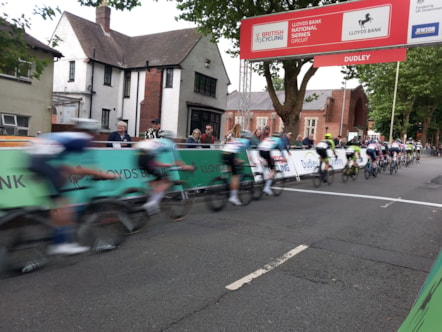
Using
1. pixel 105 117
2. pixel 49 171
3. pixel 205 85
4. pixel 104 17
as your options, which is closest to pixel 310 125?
pixel 205 85

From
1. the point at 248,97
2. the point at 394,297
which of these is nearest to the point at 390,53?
the point at 248,97

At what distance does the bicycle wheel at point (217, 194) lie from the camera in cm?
827

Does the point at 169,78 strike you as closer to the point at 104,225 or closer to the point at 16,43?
the point at 16,43

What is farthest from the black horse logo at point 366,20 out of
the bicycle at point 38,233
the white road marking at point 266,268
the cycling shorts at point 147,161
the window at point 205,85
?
the window at point 205,85

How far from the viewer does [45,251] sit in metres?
4.50

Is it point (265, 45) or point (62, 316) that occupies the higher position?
point (265, 45)

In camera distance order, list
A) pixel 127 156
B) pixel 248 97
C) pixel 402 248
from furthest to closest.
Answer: pixel 248 97 < pixel 127 156 < pixel 402 248

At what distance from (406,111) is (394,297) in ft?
162

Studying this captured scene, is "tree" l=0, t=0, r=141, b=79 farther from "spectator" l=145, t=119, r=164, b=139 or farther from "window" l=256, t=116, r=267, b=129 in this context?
"window" l=256, t=116, r=267, b=129

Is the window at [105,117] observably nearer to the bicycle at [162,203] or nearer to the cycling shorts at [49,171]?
the bicycle at [162,203]

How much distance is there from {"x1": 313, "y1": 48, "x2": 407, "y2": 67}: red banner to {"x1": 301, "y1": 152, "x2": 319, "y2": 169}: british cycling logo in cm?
398

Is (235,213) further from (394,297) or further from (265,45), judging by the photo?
(265,45)

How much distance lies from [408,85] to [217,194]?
1709 inches

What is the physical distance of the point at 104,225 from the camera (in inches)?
205
